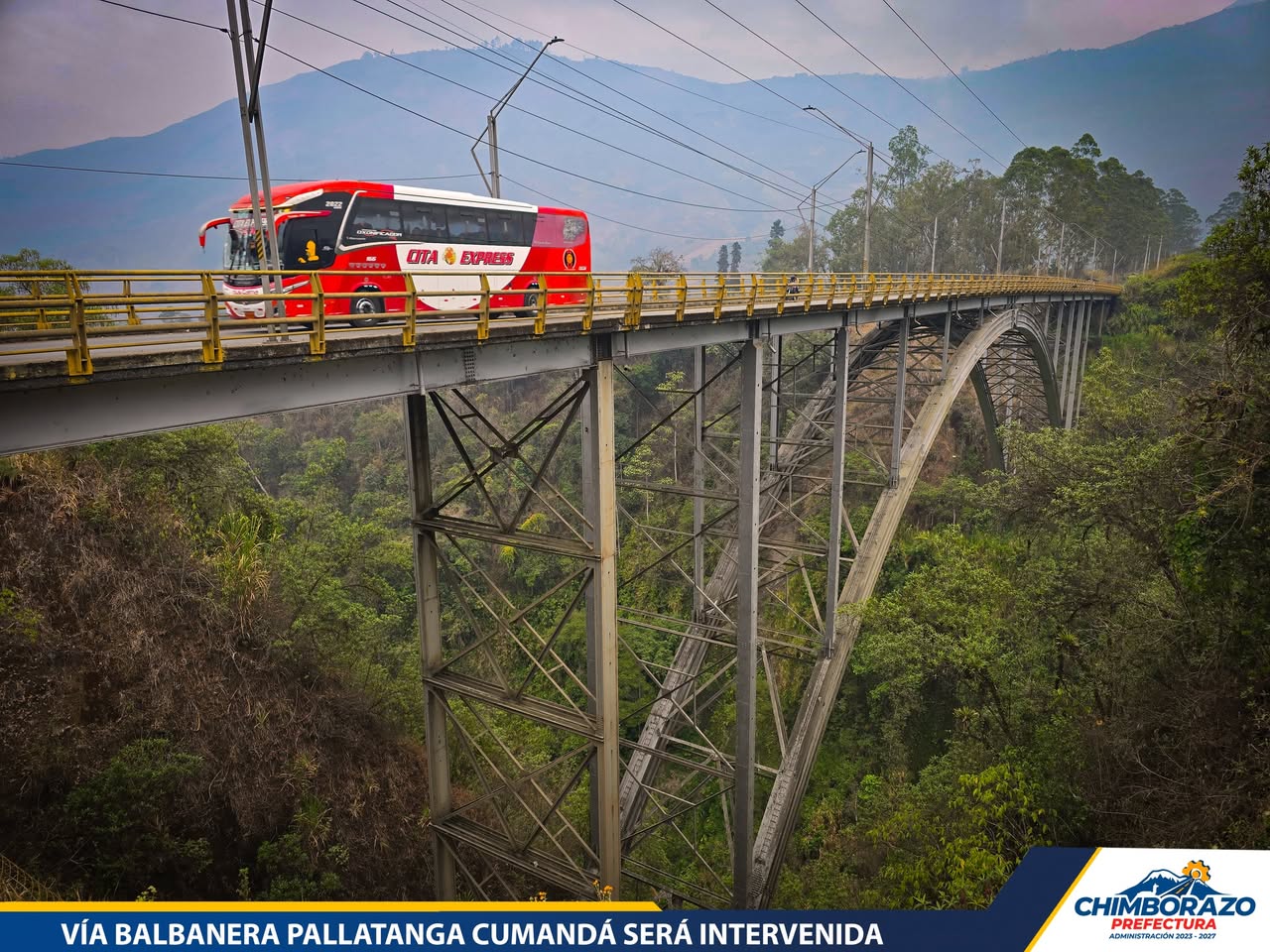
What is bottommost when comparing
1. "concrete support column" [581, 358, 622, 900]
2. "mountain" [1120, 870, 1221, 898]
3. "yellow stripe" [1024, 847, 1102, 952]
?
"yellow stripe" [1024, 847, 1102, 952]

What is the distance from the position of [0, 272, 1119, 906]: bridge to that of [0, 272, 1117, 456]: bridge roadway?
0.08ft

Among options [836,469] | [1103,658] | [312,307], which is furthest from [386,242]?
[1103,658]

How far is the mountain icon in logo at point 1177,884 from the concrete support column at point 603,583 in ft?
19.9

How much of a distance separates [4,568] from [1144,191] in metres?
103

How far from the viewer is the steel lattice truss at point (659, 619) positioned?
32.2ft

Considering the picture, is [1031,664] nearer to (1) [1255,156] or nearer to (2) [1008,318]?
(1) [1255,156]

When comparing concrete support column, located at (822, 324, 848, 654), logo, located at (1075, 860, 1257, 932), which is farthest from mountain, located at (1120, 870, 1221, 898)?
concrete support column, located at (822, 324, 848, 654)

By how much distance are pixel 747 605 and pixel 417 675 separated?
958 cm

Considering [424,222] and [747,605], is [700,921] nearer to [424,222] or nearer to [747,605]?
[747,605]

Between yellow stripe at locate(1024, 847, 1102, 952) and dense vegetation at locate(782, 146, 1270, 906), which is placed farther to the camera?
dense vegetation at locate(782, 146, 1270, 906)

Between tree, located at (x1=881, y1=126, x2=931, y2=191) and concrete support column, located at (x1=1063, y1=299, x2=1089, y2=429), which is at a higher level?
tree, located at (x1=881, y1=126, x2=931, y2=191)

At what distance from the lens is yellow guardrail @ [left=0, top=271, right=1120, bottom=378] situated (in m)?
5.38

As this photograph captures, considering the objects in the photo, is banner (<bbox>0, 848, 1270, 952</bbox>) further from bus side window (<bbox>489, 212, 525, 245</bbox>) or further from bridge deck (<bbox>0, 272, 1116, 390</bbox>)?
bus side window (<bbox>489, 212, 525, 245</bbox>)

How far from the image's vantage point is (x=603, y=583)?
9.40 metres
